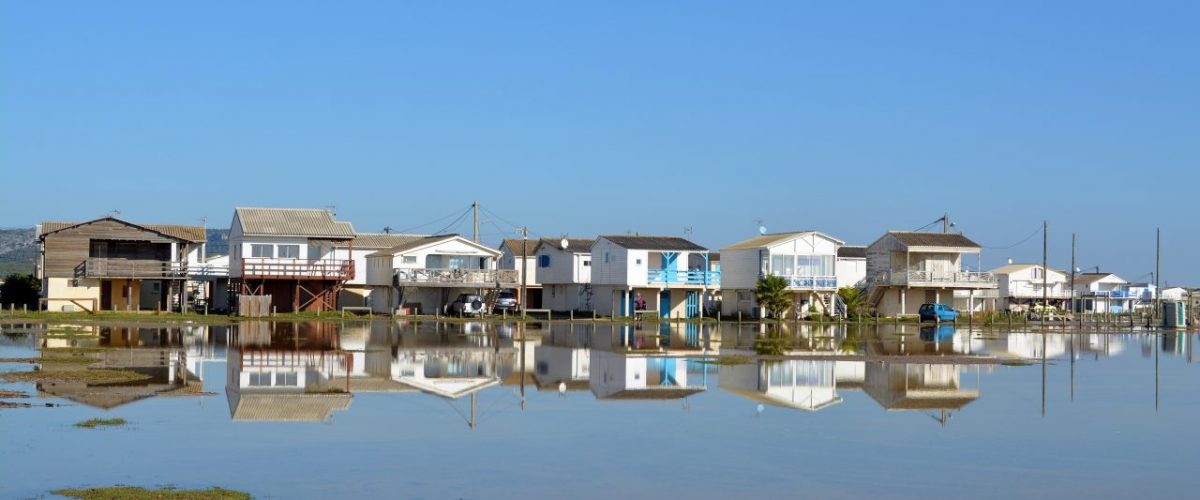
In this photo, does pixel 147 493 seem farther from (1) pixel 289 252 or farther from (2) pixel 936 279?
(2) pixel 936 279

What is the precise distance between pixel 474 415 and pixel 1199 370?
2637 cm

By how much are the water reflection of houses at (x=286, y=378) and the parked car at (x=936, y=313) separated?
39.6 m

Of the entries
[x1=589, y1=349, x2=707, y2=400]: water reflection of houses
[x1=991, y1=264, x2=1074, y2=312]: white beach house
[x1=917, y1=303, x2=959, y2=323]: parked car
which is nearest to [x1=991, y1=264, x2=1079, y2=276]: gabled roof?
[x1=991, y1=264, x2=1074, y2=312]: white beach house

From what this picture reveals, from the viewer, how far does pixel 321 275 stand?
6838cm

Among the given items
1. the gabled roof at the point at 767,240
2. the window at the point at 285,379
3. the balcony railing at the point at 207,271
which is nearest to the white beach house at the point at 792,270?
the gabled roof at the point at 767,240

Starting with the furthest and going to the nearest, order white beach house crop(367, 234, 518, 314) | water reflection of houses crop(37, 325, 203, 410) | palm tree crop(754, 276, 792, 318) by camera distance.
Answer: palm tree crop(754, 276, 792, 318) < white beach house crop(367, 234, 518, 314) < water reflection of houses crop(37, 325, 203, 410)

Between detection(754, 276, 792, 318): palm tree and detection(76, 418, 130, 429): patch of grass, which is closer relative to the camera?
detection(76, 418, 130, 429): patch of grass

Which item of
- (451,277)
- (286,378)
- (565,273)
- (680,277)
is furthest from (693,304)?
(286,378)

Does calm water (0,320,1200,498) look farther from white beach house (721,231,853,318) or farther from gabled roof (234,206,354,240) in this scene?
white beach house (721,231,853,318)

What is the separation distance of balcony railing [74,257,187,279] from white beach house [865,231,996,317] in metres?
39.6

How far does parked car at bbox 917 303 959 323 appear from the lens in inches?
2950

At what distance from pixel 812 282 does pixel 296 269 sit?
28.6 m

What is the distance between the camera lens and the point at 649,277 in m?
73.0

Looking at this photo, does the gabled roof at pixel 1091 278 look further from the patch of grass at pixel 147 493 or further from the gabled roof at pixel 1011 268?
the patch of grass at pixel 147 493
